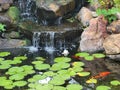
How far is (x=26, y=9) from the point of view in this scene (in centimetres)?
1198

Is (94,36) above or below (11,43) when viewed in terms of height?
above

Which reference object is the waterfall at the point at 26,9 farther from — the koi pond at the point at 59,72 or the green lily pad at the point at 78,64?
the green lily pad at the point at 78,64

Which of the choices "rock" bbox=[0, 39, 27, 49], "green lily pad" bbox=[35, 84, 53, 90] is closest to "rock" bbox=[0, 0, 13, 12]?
"rock" bbox=[0, 39, 27, 49]

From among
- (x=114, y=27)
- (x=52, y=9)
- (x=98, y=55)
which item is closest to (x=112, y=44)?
(x=98, y=55)

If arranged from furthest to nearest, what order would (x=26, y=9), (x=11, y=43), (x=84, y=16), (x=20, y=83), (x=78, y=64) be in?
(x=26, y=9), (x=84, y=16), (x=11, y=43), (x=78, y=64), (x=20, y=83)

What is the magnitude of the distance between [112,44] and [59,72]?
212cm

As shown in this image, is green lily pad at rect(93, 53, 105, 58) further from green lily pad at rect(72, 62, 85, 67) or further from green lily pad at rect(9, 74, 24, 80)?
green lily pad at rect(9, 74, 24, 80)

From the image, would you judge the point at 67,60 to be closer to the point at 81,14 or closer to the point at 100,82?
the point at 100,82

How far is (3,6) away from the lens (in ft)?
37.7

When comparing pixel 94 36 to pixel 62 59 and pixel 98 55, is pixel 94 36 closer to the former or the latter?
pixel 98 55

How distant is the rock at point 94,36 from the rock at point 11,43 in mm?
1972

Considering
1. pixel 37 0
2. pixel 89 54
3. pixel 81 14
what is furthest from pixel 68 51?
pixel 37 0

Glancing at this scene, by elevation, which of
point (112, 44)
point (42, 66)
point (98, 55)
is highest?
point (112, 44)

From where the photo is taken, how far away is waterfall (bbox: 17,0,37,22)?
11.8m
